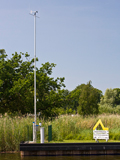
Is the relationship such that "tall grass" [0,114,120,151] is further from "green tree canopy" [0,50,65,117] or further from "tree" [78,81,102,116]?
"tree" [78,81,102,116]

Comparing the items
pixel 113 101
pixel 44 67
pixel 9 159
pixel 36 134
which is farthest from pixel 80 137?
pixel 113 101

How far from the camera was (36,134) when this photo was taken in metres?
16.5

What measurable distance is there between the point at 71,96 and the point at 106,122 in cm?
638

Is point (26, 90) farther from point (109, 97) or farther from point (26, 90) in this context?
point (109, 97)

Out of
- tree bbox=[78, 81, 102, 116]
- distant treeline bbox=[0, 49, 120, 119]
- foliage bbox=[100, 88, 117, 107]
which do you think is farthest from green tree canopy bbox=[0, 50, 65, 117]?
foliage bbox=[100, 88, 117, 107]

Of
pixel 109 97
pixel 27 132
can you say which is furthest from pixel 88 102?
pixel 109 97

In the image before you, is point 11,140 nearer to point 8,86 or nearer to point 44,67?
point 8,86


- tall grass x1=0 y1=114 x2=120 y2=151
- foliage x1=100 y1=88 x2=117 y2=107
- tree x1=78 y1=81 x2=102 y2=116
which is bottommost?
tall grass x1=0 y1=114 x2=120 y2=151

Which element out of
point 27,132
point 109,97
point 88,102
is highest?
point 109,97

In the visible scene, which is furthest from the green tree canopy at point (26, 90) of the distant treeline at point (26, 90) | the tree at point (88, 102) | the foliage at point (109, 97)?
the foliage at point (109, 97)

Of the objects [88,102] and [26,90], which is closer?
[26,90]

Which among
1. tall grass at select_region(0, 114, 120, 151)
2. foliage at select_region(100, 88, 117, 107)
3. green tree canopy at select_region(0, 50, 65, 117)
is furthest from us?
foliage at select_region(100, 88, 117, 107)

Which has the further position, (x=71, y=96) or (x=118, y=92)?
(x=118, y=92)

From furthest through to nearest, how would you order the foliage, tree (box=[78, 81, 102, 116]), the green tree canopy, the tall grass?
the foliage < tree (box=[78, 81, 102, 116]) < the green tree canopy < the tall grass
